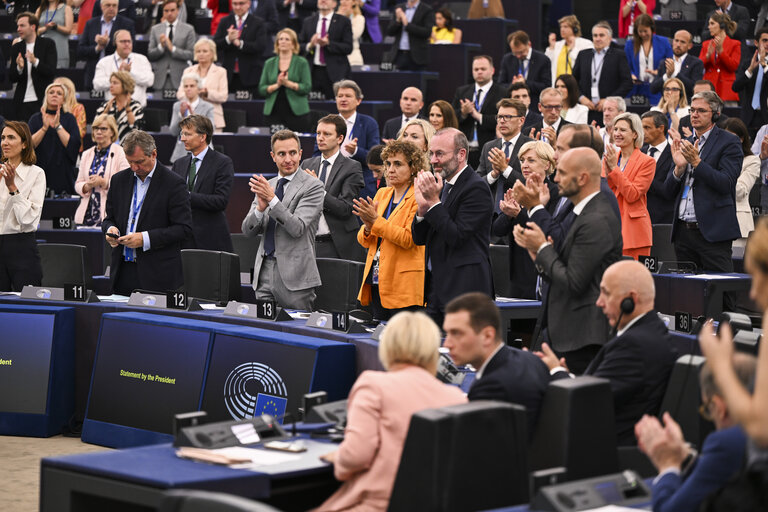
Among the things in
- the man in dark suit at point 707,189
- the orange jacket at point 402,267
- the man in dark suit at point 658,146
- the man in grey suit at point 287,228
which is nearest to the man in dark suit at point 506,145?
the man in dark suit at point 658,146

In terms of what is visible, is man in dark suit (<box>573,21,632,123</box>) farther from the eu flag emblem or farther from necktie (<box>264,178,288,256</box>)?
the eu flag emblem

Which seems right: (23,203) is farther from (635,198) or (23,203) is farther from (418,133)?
(635,198)

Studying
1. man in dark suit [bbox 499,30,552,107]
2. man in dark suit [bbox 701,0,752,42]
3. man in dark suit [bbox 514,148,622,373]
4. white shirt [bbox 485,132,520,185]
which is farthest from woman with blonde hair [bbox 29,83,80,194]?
man in dark suit [bbox 514,148,622,373]

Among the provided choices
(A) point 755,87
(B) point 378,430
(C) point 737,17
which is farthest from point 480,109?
(B) point 378,430

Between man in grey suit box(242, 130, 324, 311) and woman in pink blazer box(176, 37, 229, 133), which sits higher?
woman in pink blazer box(176, 37, 229, 133)

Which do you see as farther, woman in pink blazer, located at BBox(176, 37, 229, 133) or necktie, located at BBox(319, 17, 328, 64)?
necktie, located at BBox(319, 17, 328, 64)

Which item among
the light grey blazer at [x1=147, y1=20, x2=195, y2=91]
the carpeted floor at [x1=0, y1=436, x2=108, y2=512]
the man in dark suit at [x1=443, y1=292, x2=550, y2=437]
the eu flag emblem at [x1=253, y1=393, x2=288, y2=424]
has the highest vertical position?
the light grey blazer at [x1=147, y1=20, x2=195, y2=91]

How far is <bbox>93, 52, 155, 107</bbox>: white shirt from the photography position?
11.3m

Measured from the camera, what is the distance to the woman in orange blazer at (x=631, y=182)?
283 inches

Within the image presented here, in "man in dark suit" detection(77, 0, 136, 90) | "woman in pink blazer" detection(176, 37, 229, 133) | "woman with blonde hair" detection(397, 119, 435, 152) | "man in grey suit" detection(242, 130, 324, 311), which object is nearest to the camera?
"man in grey suit" detection(242, 130, 324, 311)

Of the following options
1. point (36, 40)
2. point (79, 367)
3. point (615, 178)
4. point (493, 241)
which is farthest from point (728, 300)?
point (36, 40)

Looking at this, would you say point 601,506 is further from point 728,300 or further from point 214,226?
point 214,226

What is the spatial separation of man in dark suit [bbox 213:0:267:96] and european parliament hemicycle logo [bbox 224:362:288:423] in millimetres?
6696

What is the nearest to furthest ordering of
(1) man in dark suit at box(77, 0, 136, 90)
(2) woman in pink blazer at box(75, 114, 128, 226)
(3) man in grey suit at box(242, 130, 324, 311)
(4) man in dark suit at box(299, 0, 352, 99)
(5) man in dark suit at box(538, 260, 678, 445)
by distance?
1. (5) man in dark suit at box(538, 260, 678, 445)
2. (3) man in grey suit at box(242, 130, 324, 311)
3. (2) woman in pink blazer at box(75, 114, 128, 226)
4. (4) man in dark suit at box(299, 0, 352, 99)
5. (1) man in dark suit at box(77, 0, 136, 90)
